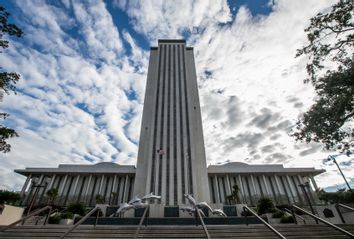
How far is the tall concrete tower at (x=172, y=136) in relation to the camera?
33.3m

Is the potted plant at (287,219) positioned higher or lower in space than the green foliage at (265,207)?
lower

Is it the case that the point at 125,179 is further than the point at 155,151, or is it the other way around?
the point at 125,179

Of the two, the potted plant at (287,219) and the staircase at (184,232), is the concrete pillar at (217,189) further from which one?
the staircase at (184,232)

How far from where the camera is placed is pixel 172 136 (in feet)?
125

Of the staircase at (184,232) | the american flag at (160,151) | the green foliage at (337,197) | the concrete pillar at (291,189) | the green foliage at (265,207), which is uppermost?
the american flag at (160,151)

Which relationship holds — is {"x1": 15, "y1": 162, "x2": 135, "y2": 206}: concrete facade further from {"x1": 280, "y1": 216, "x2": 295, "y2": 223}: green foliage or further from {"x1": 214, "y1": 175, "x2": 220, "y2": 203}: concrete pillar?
{"x1": 280, "y1": 216, "x2": 295, "y2": 223}: green foliage

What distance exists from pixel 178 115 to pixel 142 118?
8.92 meters

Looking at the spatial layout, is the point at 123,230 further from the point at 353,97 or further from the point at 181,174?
the point at 181,174

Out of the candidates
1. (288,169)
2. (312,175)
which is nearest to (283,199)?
(288,169)

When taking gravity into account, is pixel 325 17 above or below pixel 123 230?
above

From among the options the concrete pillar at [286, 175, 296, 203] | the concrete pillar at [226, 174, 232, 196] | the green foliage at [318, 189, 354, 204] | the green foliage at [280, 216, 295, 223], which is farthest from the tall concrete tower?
the green foliage at [318, 189, 354, 204]

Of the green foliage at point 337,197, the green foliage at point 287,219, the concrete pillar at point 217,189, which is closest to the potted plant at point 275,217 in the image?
the green foliage at point 287,219

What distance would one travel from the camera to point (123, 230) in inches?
251

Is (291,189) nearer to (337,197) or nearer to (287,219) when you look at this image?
(337,197)
